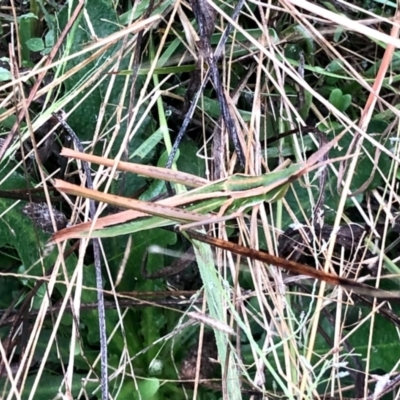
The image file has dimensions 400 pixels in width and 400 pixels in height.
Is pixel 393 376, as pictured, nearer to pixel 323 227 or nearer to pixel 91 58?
pixel 323 227

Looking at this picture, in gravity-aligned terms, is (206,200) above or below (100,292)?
above

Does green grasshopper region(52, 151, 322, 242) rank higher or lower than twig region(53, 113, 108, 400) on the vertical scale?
higher

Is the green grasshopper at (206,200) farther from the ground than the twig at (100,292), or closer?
farther from the ground

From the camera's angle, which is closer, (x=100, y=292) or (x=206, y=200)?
(x=206, y=200)

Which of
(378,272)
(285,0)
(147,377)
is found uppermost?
(285,0)

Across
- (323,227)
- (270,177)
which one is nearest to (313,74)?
(323,227)

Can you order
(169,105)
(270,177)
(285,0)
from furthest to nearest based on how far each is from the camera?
(169,105), (285,0), (270,177)

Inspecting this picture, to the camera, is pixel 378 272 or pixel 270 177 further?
pixel 378 272

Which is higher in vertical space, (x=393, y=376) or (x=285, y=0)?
(x=285, y=0)

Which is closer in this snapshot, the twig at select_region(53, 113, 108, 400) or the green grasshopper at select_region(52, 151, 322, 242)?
the green grasshopper at select_region(52, 151, 322, 242)

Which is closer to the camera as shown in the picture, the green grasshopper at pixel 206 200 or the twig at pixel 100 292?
the green grasshopper at pixel 206 200

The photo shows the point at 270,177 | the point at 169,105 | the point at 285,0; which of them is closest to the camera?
the point at 270,177
